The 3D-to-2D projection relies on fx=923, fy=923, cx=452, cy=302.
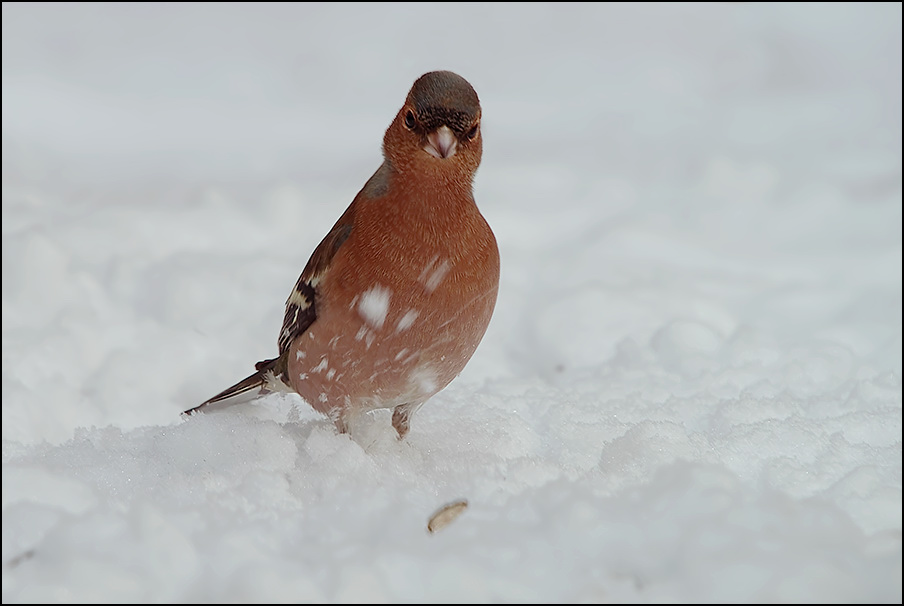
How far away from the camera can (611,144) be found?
6449 mm

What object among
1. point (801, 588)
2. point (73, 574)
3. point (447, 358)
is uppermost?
point (447, 358)

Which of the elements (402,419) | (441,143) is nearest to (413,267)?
(441,143)

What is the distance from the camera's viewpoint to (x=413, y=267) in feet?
7.95

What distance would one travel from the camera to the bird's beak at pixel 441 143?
2.39m

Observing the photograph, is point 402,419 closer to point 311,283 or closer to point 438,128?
point 311,283

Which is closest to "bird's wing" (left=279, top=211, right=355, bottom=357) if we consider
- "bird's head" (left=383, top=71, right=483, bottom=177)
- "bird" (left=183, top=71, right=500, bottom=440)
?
"bird" (left=183, top=71, right=500, bottom=440)

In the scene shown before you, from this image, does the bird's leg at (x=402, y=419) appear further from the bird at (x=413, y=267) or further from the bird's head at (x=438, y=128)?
the bird's head at (x=438, y=128)

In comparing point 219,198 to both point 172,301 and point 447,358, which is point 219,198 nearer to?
point 172,301

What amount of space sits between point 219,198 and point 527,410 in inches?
121

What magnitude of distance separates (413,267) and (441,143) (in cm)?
33

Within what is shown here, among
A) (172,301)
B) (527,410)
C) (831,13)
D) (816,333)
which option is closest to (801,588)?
(527,410)

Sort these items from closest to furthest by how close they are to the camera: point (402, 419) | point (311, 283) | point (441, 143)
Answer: point (441, 143) → point (311, 283) → point (402, 419)

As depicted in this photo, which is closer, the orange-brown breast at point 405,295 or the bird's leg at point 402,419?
the orange-brown breast at point 405,295

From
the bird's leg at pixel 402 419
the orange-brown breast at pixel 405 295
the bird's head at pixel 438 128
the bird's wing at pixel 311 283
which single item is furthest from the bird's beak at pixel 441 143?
the bird's leg at pixel 402 419
